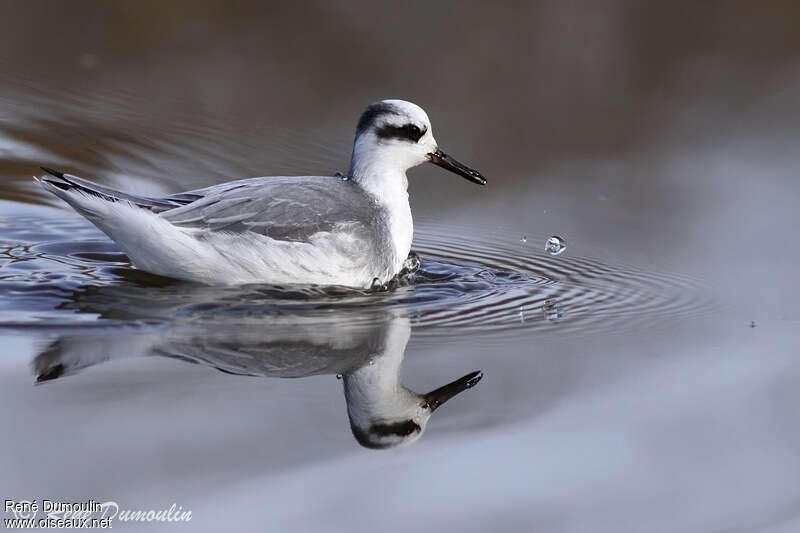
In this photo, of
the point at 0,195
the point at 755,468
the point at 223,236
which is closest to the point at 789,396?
the point at 755,468

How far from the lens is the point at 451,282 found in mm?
5699

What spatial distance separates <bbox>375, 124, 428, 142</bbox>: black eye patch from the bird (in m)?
0.35

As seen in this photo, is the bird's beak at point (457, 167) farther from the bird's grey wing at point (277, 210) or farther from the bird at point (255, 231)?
the bird's grey wing at point (277, 210)

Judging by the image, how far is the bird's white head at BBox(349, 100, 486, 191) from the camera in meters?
6.12

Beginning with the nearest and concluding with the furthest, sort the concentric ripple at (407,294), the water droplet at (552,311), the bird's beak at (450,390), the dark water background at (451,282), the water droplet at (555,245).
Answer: the dark water background at (451,282)
the bird's beak at (450,390)
the concentric ripple at (407,294)
the water droplet at (552,311)
the water droplet at (555,245)

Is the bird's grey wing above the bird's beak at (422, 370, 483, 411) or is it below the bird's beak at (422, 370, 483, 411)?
above

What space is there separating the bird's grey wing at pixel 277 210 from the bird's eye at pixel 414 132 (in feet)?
1.57

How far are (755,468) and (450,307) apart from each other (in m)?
1.85

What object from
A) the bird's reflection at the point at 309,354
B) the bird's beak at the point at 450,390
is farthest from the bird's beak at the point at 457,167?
the bird's beak at the point at 450,390

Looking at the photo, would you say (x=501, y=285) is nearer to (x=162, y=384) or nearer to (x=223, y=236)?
(x=223, y=236)

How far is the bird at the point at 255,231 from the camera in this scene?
5.49 meters
